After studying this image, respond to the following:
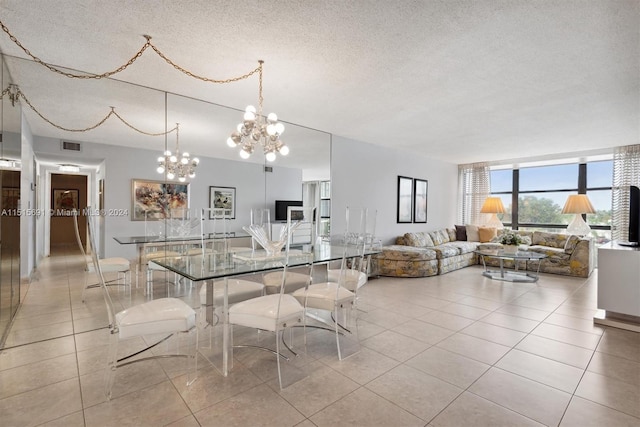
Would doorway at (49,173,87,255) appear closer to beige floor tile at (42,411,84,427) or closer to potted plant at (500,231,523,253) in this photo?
beige floor tile at (42,411,84,427)

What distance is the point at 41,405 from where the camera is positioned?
1749mm

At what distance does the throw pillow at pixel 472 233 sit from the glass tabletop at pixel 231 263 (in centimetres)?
540

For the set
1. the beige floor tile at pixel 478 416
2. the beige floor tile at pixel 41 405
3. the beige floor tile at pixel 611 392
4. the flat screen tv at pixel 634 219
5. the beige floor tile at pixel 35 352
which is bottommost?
the beige floor tile at pixel 35 352

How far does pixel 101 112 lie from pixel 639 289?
5.75m

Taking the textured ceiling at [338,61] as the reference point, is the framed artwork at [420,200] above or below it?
below

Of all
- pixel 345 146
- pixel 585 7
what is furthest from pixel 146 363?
pixel 345 146

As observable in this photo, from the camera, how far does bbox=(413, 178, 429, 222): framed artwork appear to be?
22.7 ft

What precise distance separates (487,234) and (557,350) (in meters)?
5.11

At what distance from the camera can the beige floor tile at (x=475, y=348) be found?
2.39 metres

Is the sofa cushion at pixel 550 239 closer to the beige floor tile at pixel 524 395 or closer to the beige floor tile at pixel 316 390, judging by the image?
the beige floor tile at pixel 524 395

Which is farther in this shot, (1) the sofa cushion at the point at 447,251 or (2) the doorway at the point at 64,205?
(1) the sofa cushion at the point at 447,251

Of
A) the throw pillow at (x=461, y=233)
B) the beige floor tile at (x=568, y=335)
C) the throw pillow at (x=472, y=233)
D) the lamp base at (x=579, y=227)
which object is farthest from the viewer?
the throw pillow at (x=461, y=233)

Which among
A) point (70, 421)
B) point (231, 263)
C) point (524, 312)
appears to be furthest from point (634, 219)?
point (70, 421)

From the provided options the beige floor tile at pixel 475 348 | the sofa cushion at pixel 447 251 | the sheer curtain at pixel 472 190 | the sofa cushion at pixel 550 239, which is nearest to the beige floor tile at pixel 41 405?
the beige floor tile at pixel 475 348
